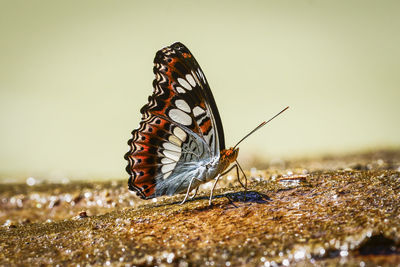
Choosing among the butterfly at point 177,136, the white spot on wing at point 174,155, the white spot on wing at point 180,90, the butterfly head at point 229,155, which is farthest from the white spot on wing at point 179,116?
the butterfly head at point 229,155

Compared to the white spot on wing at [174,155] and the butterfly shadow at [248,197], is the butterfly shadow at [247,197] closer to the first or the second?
the butterfly shadow at [248,197]

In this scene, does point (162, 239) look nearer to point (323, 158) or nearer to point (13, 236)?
point (13, 236)

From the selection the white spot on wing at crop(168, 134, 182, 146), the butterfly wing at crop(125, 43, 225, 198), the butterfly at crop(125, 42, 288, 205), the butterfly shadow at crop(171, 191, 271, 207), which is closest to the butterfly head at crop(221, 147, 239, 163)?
the butterfly at crop(125, 42, 288, 205)

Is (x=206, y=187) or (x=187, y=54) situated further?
(x=206, y=187)

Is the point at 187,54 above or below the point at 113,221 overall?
above

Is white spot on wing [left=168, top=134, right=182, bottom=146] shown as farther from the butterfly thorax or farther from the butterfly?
the butterfly thorax

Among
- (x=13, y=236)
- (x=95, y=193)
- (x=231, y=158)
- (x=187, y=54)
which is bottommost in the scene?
(x=13, y=236)

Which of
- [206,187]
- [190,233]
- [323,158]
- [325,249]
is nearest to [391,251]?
[325,249]

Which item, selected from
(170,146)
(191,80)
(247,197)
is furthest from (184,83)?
(247,197)
